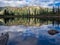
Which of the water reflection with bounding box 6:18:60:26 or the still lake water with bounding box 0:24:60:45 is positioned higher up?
the water reflection with bounding box 6:18:60:26

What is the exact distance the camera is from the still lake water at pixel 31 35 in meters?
4.00

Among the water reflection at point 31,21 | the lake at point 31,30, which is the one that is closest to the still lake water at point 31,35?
the lake at point 31,30

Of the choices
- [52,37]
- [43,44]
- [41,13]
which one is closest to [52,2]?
[41,13]

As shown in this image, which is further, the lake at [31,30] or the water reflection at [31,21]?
the water reflection at [31,21]

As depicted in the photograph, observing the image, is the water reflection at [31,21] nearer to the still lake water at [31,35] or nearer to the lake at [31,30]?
the lake at [31,30]

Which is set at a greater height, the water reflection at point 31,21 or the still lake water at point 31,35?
the water reflection at point 31,21

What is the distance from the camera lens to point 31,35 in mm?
4312

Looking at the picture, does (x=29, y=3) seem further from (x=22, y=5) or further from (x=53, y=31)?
(x=53, y=31)

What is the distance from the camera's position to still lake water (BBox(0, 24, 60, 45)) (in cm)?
400

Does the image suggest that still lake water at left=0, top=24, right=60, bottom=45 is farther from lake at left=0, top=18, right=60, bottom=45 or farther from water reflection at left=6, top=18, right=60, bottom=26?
water reflection at left=6, top=18, right=60, bottom=26

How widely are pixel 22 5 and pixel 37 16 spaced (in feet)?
1.89

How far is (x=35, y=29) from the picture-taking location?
4.59 meters

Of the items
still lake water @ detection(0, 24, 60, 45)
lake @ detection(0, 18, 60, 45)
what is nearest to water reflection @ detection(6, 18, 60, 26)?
lake @ detection(0, 18, 60, 45)

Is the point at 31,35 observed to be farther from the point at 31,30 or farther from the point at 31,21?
the point at 31,21
